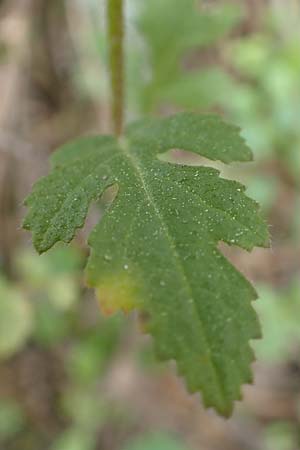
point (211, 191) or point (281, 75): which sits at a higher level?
point (211, 191)

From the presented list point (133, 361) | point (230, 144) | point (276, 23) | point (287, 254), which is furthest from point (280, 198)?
point (230, 144)

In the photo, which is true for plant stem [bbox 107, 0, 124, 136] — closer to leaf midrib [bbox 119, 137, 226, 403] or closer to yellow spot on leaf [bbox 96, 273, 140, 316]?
leaf midrib [bbox 119, 137, 226, 403]

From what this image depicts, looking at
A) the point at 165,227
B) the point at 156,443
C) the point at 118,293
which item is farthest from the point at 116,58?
the point at 156,443

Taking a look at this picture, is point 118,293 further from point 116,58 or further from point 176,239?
point 116,58

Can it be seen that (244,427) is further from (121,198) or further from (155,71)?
(121,198)

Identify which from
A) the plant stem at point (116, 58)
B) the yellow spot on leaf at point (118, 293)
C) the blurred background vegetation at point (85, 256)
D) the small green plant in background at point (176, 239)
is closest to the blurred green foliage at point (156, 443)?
the blurred background vegetation at point (85, 256)

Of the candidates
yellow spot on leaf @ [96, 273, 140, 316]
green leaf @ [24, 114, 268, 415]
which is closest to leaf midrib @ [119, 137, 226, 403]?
green leaf @ [24, 114, 268, 415]

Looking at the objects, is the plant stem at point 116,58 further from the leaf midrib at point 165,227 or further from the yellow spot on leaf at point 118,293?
the yellow spot on leaf at point 118,293
